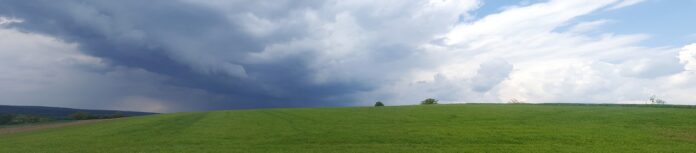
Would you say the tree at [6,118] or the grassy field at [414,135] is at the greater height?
the tree at [6,118]

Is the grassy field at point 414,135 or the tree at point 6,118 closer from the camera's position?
the grassy field at point 414,135

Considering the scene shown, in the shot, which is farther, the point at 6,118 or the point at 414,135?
the point at 6,118

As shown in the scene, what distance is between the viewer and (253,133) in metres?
35.4

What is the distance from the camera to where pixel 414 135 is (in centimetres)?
3262

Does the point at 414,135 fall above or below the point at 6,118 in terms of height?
below

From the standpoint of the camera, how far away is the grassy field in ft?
91.6

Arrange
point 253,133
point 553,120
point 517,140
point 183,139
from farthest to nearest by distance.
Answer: point 553,120
point 253,133
point 183,139
point 517,140

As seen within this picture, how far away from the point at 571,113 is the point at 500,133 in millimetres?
16506

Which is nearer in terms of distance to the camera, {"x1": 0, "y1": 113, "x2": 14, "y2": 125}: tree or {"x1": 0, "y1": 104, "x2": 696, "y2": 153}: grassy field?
{"x1": 0, "y1": 104, "x2": 696, "y2": 153}: grassy field

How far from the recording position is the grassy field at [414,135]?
27922 mm

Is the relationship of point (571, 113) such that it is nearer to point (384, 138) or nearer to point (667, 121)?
point (667, 121)

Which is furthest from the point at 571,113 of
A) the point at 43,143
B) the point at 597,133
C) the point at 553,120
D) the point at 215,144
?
the point at 43,143

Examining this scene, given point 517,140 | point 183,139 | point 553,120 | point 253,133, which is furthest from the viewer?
point 553,120

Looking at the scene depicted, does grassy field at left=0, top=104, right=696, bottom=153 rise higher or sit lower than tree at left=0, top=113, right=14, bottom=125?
lower
